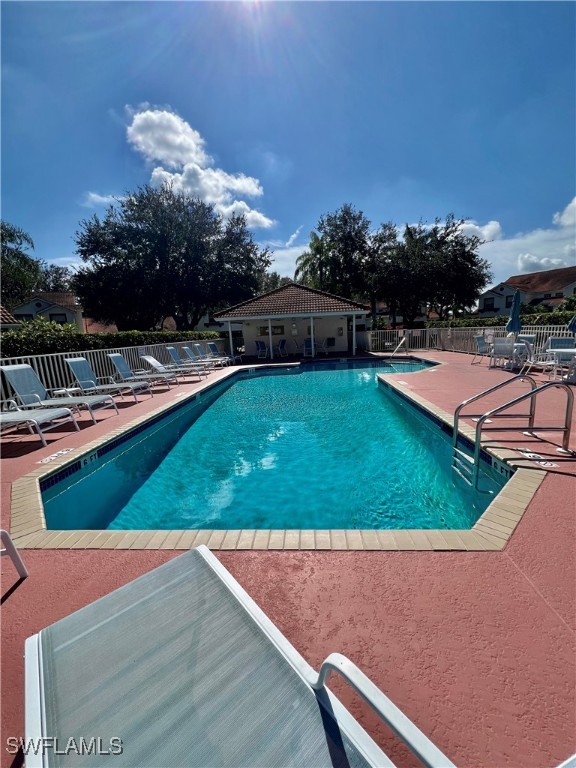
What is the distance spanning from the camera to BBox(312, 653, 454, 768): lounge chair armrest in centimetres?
91

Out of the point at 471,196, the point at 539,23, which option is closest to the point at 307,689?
the point at 539,23

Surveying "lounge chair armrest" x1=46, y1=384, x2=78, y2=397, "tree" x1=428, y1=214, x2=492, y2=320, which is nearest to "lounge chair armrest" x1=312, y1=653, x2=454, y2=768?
"lounge chair armrest" x1=46, y1=384, x2=78, y2=397

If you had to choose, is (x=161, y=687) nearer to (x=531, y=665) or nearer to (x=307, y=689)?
(x=307, y=689)

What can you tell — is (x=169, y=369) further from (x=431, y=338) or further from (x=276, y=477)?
(x=431, y=338)

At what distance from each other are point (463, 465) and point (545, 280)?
2147 inches

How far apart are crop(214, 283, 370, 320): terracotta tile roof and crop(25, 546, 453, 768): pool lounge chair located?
16.2 metres

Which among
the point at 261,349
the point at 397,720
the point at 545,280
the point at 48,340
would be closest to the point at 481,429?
the point at 397,720

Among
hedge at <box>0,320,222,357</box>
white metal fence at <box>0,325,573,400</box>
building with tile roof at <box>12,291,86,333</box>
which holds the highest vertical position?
building with tile roof at <box>12,291,86,333</box>

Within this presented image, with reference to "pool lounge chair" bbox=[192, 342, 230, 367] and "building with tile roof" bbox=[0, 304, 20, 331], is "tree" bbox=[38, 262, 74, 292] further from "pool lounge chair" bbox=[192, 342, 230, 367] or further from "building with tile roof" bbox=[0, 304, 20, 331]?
"pool lounge chair" bbox=[192, 342, 230, 367]

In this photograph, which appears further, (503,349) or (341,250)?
(341,250)

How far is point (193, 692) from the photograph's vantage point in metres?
1.31

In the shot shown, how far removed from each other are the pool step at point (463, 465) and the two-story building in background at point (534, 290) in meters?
44.9

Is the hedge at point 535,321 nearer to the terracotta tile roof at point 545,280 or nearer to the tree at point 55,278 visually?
the terracotta tile roof at point 545,280

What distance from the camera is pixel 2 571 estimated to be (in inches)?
95.5
